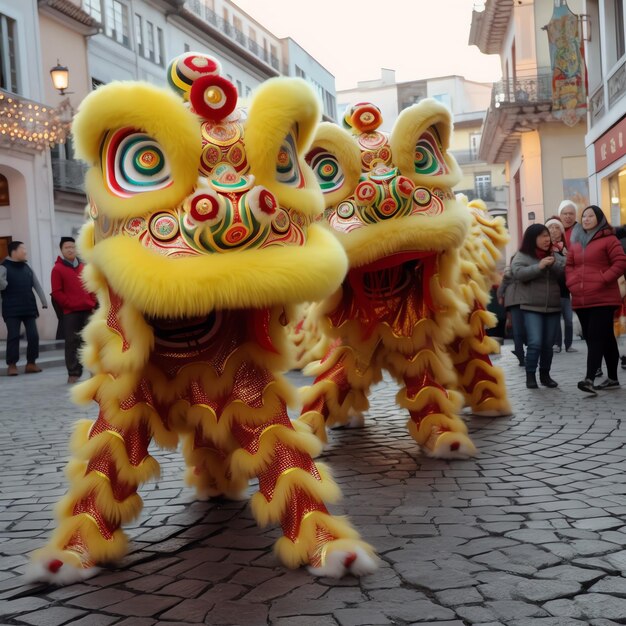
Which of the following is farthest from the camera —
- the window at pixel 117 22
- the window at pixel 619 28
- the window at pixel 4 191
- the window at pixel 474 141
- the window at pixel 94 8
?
the window at pixel 474 141

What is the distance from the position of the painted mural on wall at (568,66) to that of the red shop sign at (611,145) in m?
0.91

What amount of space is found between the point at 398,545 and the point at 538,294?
4719 mm

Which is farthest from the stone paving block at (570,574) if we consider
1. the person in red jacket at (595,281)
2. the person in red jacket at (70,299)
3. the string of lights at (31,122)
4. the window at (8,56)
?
the window at (8,56)

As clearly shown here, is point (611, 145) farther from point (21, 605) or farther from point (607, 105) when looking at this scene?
point (21, 605)

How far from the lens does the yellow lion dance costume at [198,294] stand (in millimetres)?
2854

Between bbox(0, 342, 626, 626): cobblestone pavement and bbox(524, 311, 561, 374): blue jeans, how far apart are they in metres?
2.12

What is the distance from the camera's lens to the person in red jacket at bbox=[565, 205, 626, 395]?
6871 millimetres

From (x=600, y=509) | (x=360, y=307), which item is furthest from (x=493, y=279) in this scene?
(x=600, y=509)

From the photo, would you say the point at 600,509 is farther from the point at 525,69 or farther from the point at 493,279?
the point at 525,69

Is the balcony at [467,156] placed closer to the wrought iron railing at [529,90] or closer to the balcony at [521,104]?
the balcony at [521,104]

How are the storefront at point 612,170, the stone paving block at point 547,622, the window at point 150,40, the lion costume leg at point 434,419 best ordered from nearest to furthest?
the stone paving block at point 547,622
the lion costume leg at point 434,419
the storefront at point 612,170
the window at point 150,40

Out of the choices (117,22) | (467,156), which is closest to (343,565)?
(117,22)

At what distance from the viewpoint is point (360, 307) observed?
15.9 feet

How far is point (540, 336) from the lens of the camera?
7.53 meters
